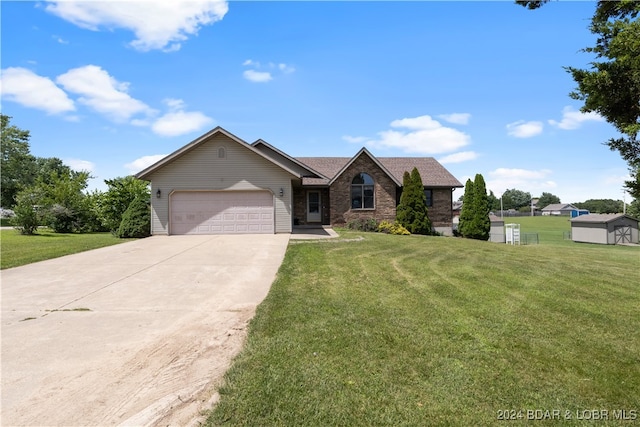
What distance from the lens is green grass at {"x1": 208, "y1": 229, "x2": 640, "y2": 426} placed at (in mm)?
2879

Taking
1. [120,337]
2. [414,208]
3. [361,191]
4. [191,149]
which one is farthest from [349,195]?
[120,337]

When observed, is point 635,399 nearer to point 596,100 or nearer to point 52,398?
point 596,100

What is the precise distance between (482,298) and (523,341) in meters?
1.87

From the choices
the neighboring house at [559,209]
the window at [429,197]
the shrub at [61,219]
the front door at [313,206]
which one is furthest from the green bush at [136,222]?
the neighboring house at [559,209]

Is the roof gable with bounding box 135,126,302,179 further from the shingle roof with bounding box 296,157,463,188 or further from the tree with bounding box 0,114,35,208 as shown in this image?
the tree with bounding box 0,114,35,208

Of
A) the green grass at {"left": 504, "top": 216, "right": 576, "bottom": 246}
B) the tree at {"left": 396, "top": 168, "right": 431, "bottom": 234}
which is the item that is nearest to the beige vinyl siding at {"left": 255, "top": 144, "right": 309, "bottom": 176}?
the tree at {"left": 396, "top": 168, "right": 431, "bottom": 234}

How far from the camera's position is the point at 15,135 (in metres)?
44.7

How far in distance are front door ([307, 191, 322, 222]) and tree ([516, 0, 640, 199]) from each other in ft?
57.8

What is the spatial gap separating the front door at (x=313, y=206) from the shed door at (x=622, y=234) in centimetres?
2744

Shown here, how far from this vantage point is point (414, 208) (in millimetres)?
20844

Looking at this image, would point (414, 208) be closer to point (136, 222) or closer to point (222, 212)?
point (222, 212)

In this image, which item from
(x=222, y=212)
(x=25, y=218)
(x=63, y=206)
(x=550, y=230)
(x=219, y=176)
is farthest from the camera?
(x=550, y=230)

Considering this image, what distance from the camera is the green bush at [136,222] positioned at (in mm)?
15789

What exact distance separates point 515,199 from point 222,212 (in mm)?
154004
